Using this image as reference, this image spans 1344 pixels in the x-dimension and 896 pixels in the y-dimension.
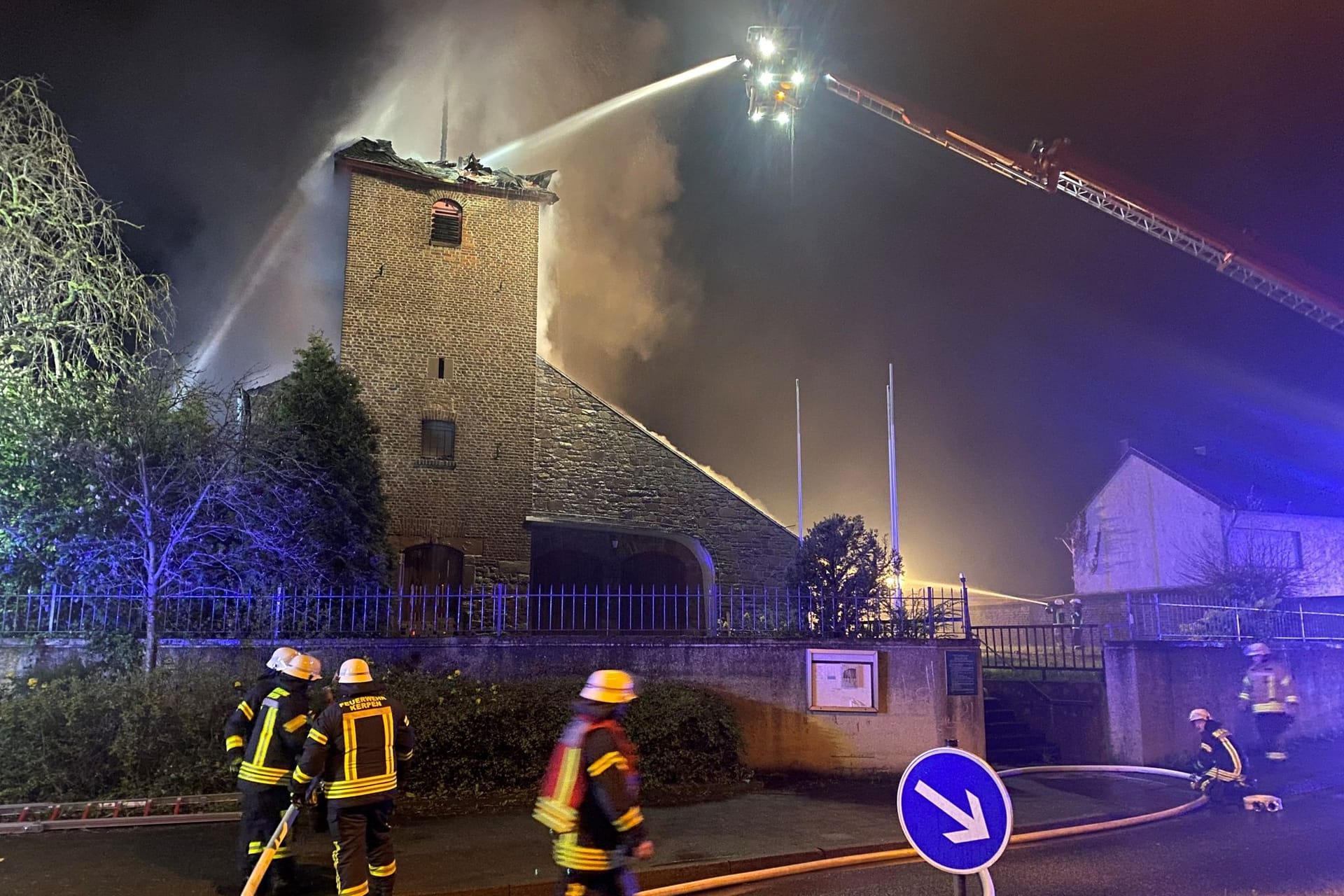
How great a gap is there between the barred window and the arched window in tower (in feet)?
14.9

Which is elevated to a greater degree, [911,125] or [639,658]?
[911,125]

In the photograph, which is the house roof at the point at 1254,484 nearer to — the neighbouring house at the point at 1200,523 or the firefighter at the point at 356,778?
the neighbouring house at the point at 1200,523

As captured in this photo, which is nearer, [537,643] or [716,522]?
[537,643]

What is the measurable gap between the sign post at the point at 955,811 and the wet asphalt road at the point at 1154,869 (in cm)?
284

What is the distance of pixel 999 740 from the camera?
13.4 m

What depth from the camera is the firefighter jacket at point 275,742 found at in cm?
655

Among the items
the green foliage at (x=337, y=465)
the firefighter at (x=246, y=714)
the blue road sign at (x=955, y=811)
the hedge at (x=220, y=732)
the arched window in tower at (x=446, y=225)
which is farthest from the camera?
the arched window in tower at (x=446, y=225)

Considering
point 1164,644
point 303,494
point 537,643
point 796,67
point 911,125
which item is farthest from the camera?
point 796,67

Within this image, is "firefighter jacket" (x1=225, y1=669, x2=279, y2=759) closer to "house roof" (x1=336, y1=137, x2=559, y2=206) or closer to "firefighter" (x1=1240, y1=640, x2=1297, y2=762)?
"firefighter" (x1=1240, y1=640, x2=1297, y2=762)

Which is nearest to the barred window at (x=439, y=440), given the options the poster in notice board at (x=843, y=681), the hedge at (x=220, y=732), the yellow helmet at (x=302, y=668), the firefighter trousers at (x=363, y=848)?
the hedge at (x=220, y=732)

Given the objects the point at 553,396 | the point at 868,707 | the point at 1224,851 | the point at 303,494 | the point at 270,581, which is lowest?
the point at 1224,851

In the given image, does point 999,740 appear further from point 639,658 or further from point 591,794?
point 591,794

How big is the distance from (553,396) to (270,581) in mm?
10882

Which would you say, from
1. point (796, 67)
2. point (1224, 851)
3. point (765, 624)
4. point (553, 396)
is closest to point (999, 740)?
point (765, 624)
